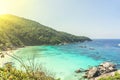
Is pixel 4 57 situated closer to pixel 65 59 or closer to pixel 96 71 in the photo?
pixel 96 71

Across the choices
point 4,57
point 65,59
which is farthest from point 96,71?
point 4,57

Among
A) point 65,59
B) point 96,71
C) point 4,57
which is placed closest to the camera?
point 4,57

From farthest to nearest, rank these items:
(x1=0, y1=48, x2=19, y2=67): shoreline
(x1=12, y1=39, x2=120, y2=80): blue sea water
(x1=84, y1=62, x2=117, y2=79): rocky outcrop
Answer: (x1=12, y1=39, x2=120, y2=80): blue sea water
(x1=84, y1=62, x2=117, y2=79): rocky outcrop
(x1=0, y1=48, x2=19, y2=67): shoreline

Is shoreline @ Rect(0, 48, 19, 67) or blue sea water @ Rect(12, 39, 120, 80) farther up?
shoreline @ Rect(0, 48, 19, 67)

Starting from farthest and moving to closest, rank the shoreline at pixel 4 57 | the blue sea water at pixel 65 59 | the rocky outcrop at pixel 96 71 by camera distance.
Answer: the blue sea water at pixel 65 59 → the rocky outcrop at pixel 96 71 → the shoreline at pixel 4 57

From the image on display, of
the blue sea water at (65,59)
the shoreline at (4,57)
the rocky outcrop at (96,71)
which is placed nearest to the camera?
the shoreline at (4,57)

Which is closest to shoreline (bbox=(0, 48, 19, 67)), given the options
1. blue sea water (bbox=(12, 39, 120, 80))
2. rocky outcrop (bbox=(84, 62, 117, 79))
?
blue sea water (bbox=(12, 39, 120, 80))

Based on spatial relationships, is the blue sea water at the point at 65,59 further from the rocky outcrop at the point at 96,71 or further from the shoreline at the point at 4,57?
the shoreline at the point at 4,57

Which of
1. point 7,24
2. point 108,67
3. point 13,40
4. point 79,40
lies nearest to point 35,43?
point 13,40

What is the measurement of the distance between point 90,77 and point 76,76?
236cm

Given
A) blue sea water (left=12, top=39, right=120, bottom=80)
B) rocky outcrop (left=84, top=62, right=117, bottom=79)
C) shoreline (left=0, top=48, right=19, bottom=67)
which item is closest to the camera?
shoreline (left=0, top=48, right=19, bottom=67)

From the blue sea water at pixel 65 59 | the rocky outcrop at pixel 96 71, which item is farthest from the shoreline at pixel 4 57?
the rocky outcrop at pixel 96 71

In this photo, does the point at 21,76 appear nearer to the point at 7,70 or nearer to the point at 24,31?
the point at 7,70

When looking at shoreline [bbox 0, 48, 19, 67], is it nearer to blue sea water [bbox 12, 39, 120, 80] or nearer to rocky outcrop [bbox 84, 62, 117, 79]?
blue sea water [bbox 12, 39, 120, 80]
